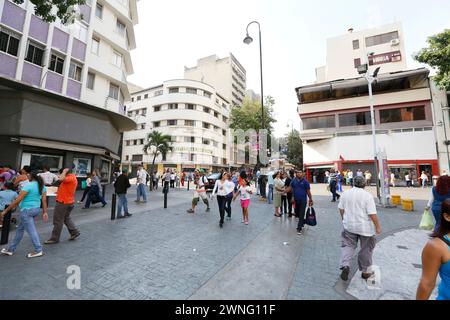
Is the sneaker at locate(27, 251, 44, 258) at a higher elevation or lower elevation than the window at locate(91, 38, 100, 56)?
lower

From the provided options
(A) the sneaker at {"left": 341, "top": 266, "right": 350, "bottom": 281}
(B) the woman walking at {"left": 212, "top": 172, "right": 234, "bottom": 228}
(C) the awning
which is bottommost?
(A) the sneaker at {"left": 341, "top": 266, "right": 350, "bottom": 281}

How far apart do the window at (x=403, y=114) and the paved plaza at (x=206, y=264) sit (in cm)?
2589

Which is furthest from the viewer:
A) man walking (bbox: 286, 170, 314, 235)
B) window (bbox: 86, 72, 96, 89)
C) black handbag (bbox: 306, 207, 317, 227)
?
window (bbox: 86, 72, 96, 89)

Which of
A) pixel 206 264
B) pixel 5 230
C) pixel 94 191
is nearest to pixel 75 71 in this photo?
pixel 94 191

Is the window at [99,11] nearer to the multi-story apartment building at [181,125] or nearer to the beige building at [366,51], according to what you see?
the multi-story apartment building at [181,125]

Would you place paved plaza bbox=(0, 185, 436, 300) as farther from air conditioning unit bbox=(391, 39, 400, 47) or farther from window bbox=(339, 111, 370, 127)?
air conditioning unit bbox=(391, 39, 400, 47)

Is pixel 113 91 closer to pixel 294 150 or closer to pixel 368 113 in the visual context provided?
pixel 368 113

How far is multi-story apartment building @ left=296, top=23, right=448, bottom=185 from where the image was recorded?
24609 mm

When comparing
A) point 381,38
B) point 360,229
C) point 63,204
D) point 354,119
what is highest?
point 381,38

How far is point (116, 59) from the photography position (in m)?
17.5

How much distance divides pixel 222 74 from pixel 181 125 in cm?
2079

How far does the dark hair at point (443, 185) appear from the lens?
13.8 feet

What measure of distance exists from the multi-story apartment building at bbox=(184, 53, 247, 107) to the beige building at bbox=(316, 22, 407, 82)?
23.9 m

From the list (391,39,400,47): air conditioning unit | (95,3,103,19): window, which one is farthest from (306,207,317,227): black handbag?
(391,39,400,47): air conditioning unit
